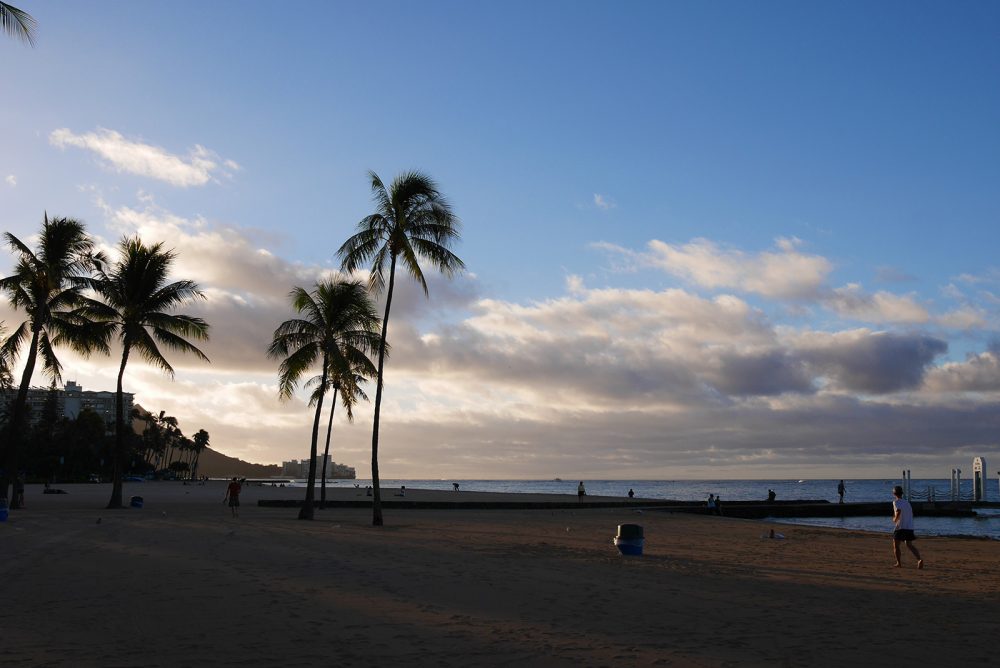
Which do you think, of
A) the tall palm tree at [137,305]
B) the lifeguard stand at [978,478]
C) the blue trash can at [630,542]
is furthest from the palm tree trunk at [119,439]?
the lifeguard stand at [978,478]

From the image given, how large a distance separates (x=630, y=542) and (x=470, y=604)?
25.7 ft

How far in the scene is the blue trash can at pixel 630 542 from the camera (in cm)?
1834

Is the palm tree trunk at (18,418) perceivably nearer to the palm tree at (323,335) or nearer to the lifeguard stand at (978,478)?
the palm tree at (323,335)

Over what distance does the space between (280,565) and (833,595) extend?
10158 millimetres

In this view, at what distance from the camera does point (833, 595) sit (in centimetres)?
1309

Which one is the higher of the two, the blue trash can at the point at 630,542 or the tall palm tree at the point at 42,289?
the tall palm tree at the point at 42,289

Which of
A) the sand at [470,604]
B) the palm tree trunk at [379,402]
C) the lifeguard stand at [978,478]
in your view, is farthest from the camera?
the lifeguard stand at [978,478]

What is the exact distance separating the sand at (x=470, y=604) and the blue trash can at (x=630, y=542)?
28 centimetres

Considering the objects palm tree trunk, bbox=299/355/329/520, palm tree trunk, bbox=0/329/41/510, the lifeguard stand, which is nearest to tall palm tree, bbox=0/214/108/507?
palm tree trunk, bbox=0/329/41/510

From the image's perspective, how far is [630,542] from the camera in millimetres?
18344

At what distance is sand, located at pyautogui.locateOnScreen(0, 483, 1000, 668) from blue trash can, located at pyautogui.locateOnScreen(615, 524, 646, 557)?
0.91 feet

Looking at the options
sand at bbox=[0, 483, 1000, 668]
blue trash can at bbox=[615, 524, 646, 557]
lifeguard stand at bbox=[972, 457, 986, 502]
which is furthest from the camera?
lifeguard stand at bbox=[972, 457, 986, 502]

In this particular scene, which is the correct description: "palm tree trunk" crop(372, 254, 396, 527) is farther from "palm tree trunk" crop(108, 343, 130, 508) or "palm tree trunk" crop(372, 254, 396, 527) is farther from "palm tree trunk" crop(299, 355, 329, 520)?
"palm tree trunk" crop(108, 343, 130, 508)

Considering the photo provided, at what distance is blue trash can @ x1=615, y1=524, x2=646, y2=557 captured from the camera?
1834 centimetres
